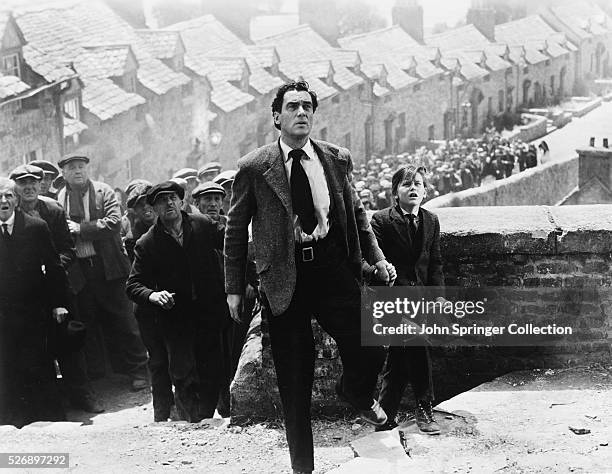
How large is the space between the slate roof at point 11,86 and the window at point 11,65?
16cm

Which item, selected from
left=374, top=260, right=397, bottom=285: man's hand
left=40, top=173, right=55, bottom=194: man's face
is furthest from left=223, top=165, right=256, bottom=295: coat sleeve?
left=40, top=173, right=55, bottom=194: man's face

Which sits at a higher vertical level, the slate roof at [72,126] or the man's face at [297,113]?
the man's face at [297,113]

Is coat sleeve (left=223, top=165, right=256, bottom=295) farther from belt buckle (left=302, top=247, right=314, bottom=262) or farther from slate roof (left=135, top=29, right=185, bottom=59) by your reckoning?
slate roof (left=135, top=29, right=185, bottom=59)

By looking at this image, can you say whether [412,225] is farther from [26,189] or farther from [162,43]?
[162,43]

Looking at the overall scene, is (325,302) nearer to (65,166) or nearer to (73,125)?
(65,166)

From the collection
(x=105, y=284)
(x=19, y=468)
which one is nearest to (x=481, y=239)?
(x=19, y=468)

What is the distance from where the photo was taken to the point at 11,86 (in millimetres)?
16422

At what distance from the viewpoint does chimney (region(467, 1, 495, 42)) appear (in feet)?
154

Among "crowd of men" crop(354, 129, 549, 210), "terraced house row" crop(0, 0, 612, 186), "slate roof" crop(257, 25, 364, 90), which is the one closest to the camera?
"terraced house row" crop(0, 0, 612, 186)

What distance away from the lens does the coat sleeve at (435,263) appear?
4816 mm

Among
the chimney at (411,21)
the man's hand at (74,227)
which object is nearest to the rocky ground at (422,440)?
the man's hand at (74,227)

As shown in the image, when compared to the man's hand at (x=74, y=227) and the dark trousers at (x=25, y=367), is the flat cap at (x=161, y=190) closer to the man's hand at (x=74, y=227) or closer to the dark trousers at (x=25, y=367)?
the dark trousers at (x=25, y=367)

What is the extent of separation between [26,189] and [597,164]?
51.3 ft

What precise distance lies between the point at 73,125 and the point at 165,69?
596cm
